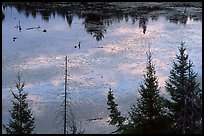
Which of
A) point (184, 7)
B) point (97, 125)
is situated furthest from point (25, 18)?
point (97, 125)

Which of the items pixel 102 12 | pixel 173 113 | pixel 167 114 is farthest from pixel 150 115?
pixel 102 12

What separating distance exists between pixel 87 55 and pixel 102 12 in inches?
682

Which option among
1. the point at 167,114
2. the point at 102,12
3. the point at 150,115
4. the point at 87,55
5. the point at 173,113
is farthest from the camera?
the point at 102,12

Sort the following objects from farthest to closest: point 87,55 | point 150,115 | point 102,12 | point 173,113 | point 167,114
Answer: point 102,12, point 87,55, point 167,114, point 150,115, point 173,113

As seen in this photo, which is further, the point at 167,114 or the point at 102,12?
the point at 102,12

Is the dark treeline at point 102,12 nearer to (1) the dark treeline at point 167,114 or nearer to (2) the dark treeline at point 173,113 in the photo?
(1) the dark treeline at point 167,114

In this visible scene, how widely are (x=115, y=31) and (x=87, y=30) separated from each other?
2348 mm

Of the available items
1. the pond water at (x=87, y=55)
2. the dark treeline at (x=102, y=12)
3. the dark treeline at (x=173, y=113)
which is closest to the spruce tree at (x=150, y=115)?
the dark treeline at (x=173, y=113)

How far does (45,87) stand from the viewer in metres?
22.9

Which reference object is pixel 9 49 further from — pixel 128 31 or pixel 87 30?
pixel 128 31

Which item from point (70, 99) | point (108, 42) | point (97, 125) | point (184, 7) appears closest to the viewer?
point (97, 125)

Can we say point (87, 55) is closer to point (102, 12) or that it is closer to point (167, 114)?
point (167, 114)

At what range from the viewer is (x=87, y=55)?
29531 mm

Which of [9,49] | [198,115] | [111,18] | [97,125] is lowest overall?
[97,125]
